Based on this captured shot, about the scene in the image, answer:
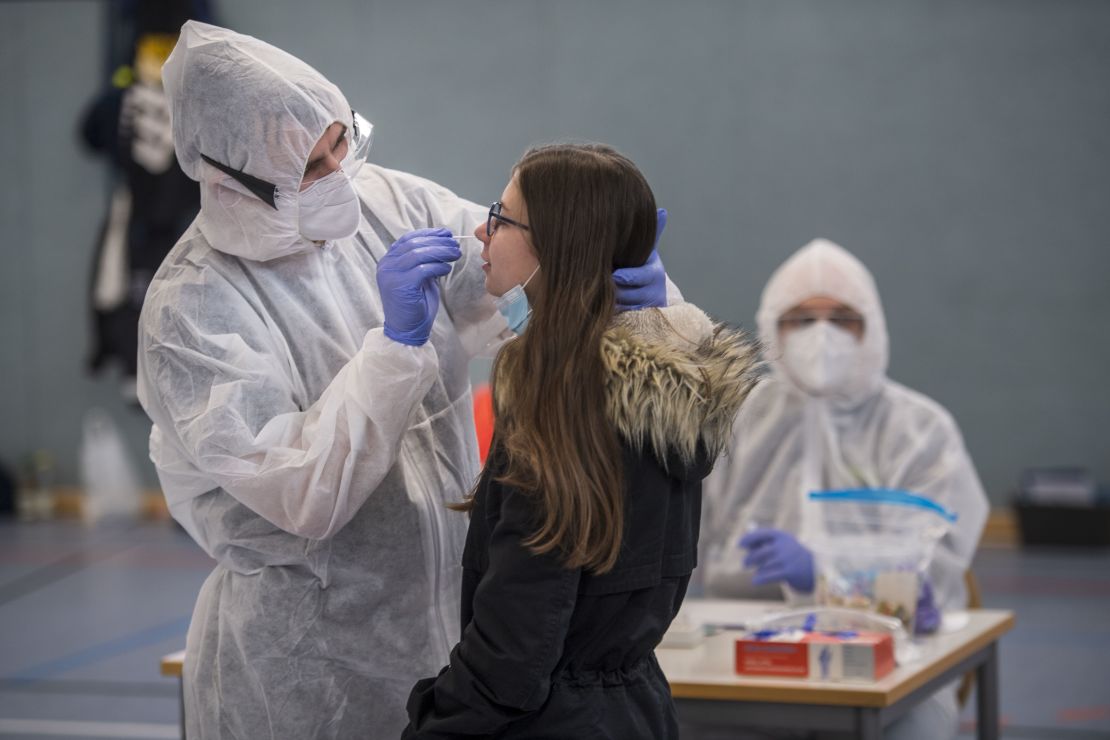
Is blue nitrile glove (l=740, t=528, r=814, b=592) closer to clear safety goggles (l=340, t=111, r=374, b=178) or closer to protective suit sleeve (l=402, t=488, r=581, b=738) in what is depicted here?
clear safety goggles (l=340, t=111, r=374, b=178)

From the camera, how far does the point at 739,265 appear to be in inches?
290

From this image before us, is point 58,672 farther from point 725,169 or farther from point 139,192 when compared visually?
point 725,169

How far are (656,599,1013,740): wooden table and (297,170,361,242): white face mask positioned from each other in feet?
3.58

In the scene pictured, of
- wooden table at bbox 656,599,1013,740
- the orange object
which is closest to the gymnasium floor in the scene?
the orange object

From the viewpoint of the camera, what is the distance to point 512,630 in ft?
5.26

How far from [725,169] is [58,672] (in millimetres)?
4252

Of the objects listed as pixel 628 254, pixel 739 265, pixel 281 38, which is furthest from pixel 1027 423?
pixel 628 254

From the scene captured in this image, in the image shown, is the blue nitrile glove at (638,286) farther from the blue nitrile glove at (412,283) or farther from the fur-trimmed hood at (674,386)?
the blue nitrile glove at (412,283)

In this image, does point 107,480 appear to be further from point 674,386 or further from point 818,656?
point 674,386

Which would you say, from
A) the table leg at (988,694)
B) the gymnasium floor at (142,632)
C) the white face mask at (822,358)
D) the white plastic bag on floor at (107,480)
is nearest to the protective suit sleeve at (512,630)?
the table leg at (988,694)

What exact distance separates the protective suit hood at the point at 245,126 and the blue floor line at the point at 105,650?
371cm

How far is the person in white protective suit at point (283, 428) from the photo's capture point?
194 cm

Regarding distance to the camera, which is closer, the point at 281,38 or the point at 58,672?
the point at 58,672

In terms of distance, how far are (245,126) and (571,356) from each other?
0.71 meters
